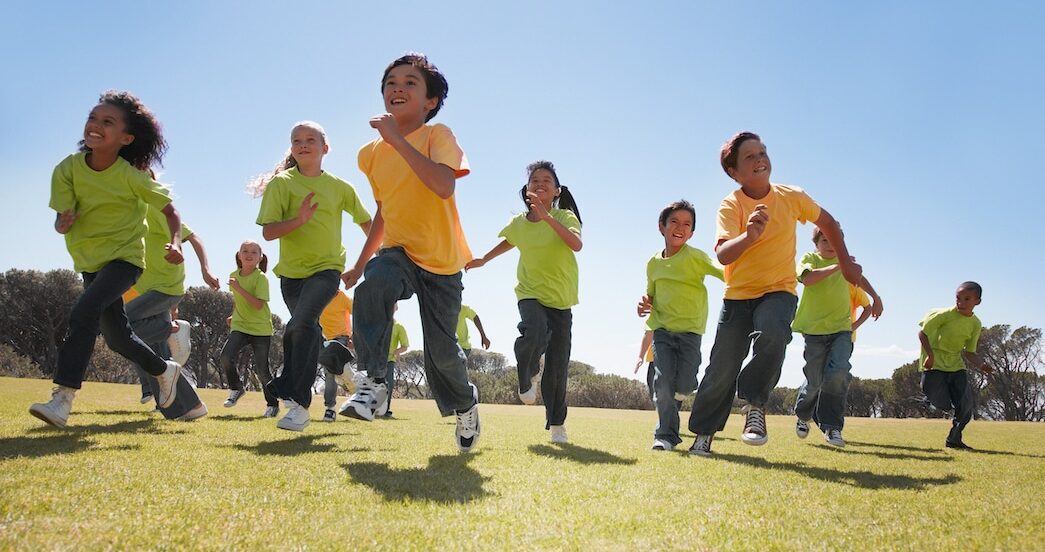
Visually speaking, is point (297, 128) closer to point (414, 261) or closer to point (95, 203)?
point (95, 203)

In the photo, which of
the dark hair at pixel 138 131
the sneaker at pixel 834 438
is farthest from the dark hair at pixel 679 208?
the dark hair at pixel 138 131

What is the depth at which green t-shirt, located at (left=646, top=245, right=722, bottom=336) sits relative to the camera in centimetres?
641

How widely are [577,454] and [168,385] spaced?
3.40 metres

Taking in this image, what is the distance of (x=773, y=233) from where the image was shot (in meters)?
4.91

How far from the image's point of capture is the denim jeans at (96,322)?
15.0ft

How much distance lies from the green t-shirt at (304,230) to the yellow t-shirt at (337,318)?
4034 mm

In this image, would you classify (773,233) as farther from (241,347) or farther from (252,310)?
(241,347)

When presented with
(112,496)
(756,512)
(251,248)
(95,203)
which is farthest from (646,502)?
(251,248)

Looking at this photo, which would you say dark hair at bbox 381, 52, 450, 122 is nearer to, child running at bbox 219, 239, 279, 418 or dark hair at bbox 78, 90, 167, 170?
dark hair at bbox 78, 90, 167, 170

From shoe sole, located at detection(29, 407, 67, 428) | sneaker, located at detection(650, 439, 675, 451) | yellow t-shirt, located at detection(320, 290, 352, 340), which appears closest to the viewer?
shoe sole, located at detection(29, 407, 67, 428)

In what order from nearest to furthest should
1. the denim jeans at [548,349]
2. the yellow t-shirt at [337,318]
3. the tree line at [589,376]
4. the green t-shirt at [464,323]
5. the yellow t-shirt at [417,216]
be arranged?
the yellow t-shirt at [417,216] < the denim jeans at [548,349] < the yellow t-shirt at [337,318] < the green t-shirt at [464,323] < the tree line at [589,376]

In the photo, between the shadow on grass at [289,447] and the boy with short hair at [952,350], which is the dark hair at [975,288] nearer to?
the boy with short hair at [952,350]

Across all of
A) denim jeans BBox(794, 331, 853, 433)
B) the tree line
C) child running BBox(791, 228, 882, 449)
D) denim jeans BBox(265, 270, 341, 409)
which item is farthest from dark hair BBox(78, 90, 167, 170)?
the tree line

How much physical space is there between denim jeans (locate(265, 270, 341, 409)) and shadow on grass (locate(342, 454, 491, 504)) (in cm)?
176
